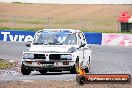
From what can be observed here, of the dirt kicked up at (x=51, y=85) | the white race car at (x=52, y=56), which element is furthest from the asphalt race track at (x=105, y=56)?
the dirt kicked up at (x=51, y=85)

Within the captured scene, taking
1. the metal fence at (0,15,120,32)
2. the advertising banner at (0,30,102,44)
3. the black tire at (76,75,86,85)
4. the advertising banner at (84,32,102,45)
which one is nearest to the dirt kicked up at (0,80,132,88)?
the black tire at (76,75,86,85)

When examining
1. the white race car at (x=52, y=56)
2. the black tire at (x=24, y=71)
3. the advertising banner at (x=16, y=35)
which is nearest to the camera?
the white race car at (x=52, y=56)

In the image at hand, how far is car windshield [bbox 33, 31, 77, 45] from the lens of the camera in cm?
2005

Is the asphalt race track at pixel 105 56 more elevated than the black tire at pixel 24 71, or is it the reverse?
the black tire at pixel 24 71

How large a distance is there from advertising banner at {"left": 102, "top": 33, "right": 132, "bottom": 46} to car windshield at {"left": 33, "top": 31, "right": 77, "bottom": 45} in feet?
52.1

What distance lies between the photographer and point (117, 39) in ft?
120

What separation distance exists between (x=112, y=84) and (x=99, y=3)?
54160 millimetres

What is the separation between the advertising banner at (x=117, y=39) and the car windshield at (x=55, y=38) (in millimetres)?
15871

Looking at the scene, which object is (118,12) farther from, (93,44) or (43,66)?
(43,66)

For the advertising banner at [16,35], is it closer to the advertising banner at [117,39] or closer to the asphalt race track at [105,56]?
the asphalt race track at [105,56]

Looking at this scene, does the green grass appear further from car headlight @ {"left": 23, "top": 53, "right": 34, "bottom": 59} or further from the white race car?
car headlight @ {"left": 23, "top": 53, "right": 34, "bottom": 59}

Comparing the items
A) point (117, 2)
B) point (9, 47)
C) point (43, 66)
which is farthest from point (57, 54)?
point (117, 2)

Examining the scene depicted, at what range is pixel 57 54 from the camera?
1912 centimetres

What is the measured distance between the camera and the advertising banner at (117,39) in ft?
119
